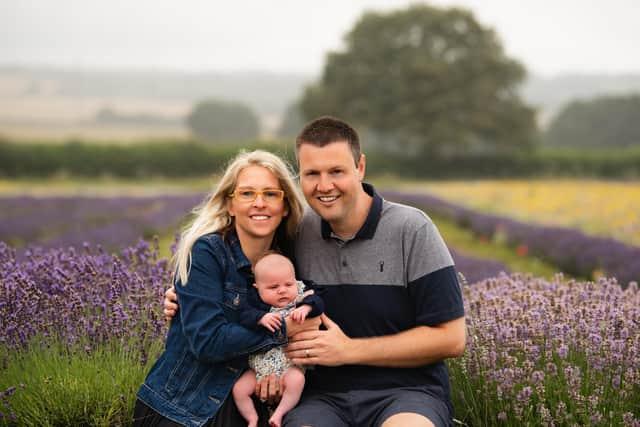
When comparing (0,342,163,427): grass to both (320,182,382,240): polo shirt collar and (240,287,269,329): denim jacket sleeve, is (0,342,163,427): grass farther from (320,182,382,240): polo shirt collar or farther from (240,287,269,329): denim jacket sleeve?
(320,182,382,240): polo shirt collar

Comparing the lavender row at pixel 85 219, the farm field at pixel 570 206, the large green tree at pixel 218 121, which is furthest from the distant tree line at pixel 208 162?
the large green tree at pixel 218 121

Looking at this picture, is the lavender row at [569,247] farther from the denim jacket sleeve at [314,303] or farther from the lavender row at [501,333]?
the denim jacket sleeve at [314,303]

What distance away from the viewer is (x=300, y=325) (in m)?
3.00

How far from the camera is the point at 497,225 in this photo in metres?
14.0

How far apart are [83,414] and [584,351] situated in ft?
8.58

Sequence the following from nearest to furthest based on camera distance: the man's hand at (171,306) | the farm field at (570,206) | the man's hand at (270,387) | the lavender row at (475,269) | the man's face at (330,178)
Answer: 1. the man's hand at (270,387)
2. the man's face at (330,178)
3. the man's hand at (171,306)
4. the lavender row at (475,269)
5. the farm field at (570,206)

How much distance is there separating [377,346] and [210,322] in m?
0.74

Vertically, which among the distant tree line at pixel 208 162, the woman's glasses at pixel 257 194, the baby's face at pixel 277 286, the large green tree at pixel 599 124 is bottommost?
the baby's face at pixel 277 286

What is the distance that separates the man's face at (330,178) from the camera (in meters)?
3.14

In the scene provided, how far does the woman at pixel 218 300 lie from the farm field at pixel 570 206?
882 centimetres

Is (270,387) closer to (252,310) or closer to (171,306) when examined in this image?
(252,310)

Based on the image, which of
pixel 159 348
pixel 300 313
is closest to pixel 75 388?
pixel 159 348

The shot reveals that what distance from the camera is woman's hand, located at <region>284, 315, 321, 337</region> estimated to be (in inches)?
117

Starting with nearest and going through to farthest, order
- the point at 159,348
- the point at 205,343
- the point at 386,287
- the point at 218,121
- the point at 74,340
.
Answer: the point at 205,343, the point at 386,287, the point at 74,340, the point at 159,348, the point at 218,121
